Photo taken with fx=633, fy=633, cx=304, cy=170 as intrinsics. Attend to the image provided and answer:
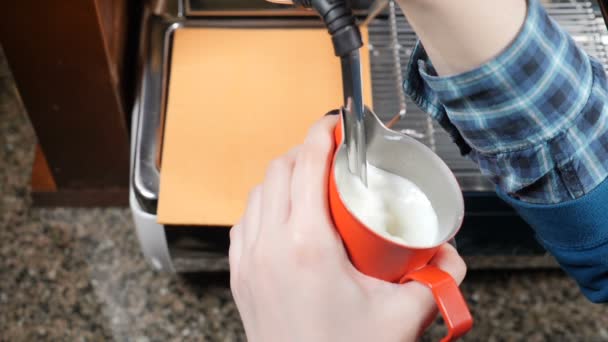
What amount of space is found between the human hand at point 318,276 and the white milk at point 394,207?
2cm

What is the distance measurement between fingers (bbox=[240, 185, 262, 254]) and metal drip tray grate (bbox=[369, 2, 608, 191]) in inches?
10.6

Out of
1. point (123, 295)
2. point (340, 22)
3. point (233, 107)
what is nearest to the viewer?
point (340, 22)

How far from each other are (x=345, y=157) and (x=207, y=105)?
0.32 meters

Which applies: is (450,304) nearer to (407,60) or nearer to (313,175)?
(313,175)

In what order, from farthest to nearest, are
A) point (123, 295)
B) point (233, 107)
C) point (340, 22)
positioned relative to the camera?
point (123, 295), point (233, 107), point (340, 22)

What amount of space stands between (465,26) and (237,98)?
1.15ft

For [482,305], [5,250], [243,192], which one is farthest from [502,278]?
[5,250]

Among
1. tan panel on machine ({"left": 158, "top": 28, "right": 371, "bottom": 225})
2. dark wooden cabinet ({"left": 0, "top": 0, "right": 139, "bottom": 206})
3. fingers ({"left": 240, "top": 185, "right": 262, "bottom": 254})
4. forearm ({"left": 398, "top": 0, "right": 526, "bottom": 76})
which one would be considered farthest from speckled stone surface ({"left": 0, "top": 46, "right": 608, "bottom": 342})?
forearm ({"left": 398, "top": 0, "right": 526, "bottom": 76})

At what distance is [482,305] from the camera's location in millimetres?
866

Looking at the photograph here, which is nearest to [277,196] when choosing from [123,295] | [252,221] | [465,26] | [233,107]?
[252,221]

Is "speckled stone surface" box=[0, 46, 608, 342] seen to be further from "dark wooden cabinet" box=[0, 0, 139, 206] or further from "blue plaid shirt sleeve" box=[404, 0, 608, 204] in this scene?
"blue plaid shirt sleeve" box=[404, 0, 608, 204]

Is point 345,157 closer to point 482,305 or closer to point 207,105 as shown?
point 207,105

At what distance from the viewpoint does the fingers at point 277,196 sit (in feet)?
1.32

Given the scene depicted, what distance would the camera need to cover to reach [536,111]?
0.41 meters
